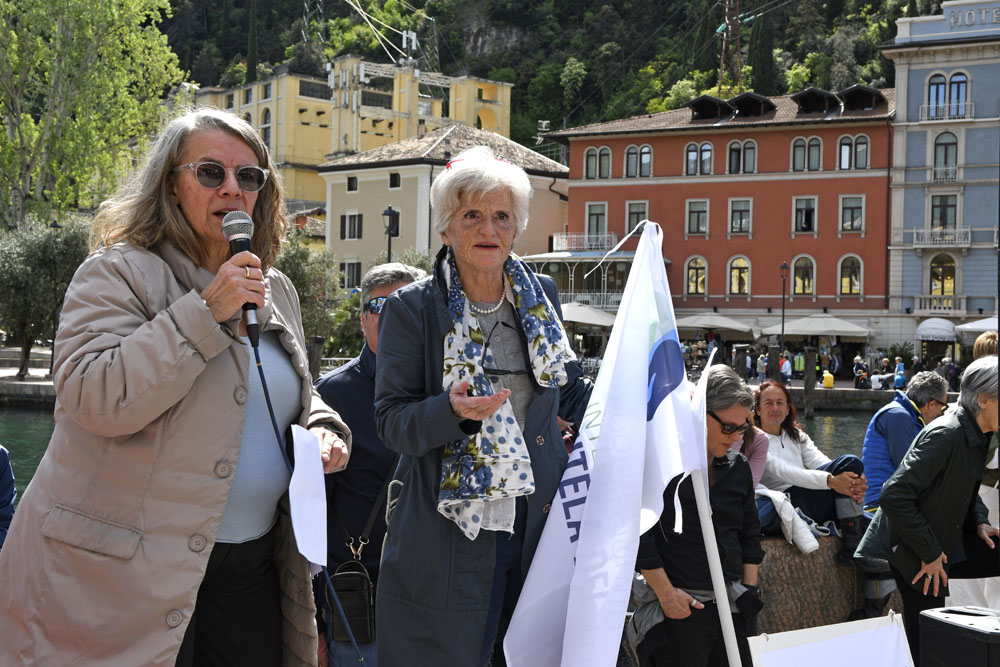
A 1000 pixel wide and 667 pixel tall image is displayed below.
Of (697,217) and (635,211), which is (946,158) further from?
(635,211)

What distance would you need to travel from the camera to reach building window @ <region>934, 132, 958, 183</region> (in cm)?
3981

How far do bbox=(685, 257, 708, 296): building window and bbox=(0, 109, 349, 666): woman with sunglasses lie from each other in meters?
41.9

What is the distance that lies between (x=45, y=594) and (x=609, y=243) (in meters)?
42.9

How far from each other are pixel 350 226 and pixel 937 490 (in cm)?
4669

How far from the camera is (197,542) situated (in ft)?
6.56

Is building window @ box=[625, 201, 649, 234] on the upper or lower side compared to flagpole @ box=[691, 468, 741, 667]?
upper

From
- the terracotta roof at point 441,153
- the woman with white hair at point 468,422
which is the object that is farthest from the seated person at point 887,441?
the terracotta roof at point 441,153

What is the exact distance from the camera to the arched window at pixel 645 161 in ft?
144

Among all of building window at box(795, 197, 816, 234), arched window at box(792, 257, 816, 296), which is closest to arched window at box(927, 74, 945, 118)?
building window at box(795, 197, 816, 234)

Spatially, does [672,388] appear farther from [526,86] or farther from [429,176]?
[526,86]

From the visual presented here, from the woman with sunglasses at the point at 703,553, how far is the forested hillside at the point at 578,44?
186 ft

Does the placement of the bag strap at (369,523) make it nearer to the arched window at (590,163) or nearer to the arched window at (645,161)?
the arched window at (645,161)

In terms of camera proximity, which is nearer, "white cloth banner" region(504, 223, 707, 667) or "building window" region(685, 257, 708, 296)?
"white cloth banner" region(504, 223, 707, 667)

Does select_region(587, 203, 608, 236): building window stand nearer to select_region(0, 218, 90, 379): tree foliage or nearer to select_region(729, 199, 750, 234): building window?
select_region(729, 199, 750, 234): building window
